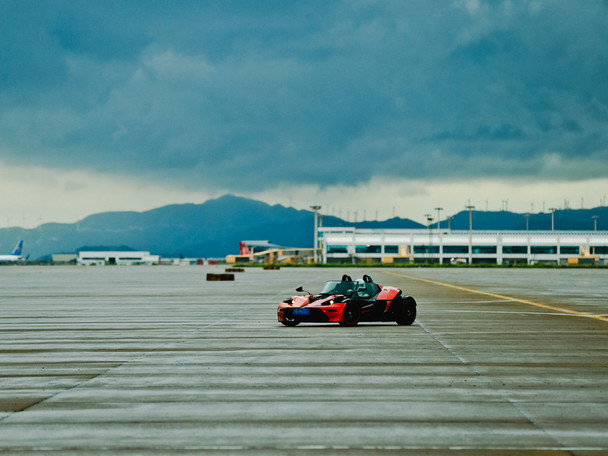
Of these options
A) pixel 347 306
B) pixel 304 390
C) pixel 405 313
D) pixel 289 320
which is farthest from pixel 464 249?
pixel 304 390

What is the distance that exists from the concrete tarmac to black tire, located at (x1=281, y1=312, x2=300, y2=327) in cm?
29

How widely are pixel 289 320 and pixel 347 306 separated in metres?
1.58

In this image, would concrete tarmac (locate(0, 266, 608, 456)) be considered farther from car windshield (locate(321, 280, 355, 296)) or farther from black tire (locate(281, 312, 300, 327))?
car windshield (locate(321, 280, 355, 296))

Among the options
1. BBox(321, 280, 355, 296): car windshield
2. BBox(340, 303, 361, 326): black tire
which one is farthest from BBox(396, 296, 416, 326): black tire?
BBox(321, 280, 355, 296): car windshield

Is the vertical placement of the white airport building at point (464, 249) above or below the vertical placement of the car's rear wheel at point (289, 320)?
above

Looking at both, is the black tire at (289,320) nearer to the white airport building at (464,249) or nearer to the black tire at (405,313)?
the black tire at (405,313)

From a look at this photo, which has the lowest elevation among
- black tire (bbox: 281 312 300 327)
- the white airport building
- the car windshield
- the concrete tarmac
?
the concrete tarmac

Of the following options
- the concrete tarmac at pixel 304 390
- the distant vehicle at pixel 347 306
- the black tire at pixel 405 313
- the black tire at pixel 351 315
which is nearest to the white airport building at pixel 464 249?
the black tire at pixel 405 313

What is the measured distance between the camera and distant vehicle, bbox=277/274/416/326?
18.8 meters

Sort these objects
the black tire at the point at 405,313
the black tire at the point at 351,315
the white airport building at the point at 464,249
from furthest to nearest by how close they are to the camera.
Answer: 1. the white airport building at the point at 464,249
2. the black tire at the point at 405,313
3. the black tire at the point at 351,315

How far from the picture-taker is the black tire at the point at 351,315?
1902 centimetres

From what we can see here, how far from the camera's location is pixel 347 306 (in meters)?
18.9

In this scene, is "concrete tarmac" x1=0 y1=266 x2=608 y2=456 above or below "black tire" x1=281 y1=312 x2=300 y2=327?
below

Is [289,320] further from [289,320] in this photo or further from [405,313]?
[405,313]
